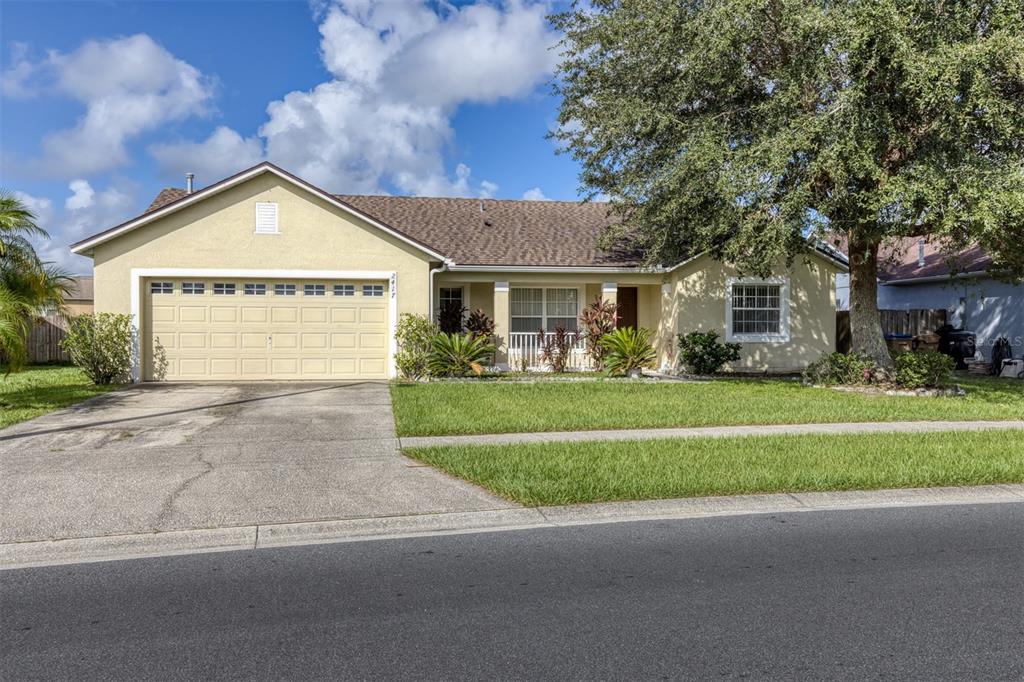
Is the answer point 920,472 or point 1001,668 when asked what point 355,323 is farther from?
point 1001,668

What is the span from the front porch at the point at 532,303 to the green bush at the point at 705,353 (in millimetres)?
1094

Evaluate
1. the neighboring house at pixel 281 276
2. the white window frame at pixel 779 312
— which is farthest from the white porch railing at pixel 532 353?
the white window frame at pixel 779 312

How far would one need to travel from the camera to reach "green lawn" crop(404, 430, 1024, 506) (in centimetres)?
741

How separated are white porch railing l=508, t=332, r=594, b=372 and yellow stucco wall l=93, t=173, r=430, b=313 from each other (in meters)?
4.15

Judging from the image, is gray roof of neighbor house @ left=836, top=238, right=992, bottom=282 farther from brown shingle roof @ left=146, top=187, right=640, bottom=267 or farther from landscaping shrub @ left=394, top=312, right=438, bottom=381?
landscaping shrub @ left=394, top=312, right=438, bottom=381

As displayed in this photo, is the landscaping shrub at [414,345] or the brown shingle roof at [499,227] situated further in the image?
the brown shingle roof at [499,227]

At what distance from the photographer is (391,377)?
59.1ft

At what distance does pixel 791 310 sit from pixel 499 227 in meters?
8.79

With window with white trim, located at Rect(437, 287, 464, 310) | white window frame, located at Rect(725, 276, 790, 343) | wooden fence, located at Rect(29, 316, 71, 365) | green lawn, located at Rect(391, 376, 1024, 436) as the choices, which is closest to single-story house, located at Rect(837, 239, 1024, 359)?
white window frame, located at Rect(725, 276, 790, 343)

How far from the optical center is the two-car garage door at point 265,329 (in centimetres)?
1739

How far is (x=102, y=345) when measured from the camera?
16484 mm

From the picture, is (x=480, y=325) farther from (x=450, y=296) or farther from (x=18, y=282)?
(x=18, y=282)

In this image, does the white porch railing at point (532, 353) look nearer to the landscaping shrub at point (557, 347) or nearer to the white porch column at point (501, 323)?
the landscaping shrub at point (557, 347)

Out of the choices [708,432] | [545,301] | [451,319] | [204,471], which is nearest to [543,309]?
[545,301]
